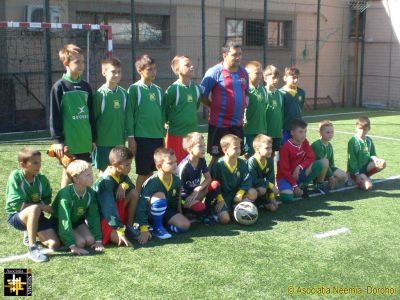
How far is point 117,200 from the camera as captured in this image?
4.57 metres

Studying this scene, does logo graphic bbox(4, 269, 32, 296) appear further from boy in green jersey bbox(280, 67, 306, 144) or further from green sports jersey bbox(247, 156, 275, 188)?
boy in green jersey bbox(280, 67, 306, 144)

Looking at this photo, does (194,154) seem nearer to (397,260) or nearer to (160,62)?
(397,260)

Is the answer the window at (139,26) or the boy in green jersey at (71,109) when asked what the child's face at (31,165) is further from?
the window at (139,26)

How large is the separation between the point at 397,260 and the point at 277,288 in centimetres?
117

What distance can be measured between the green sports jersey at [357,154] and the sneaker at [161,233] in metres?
2.99

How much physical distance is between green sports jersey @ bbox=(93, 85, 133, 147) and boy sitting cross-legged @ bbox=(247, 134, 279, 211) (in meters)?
1.36

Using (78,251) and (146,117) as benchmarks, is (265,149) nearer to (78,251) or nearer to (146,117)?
(146,117)

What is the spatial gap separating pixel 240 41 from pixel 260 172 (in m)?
10.9

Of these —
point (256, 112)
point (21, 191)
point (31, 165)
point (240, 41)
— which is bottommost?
point (21, 191)

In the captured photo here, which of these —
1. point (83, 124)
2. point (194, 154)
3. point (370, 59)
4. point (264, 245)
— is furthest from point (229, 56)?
point (370, 59)

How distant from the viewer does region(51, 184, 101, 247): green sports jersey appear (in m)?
4.21

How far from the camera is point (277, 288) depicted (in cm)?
361

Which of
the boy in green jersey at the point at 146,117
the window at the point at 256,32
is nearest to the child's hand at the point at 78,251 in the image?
the boy in green jersey at the point at 146,117

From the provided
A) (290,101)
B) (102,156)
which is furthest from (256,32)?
(102,156)
